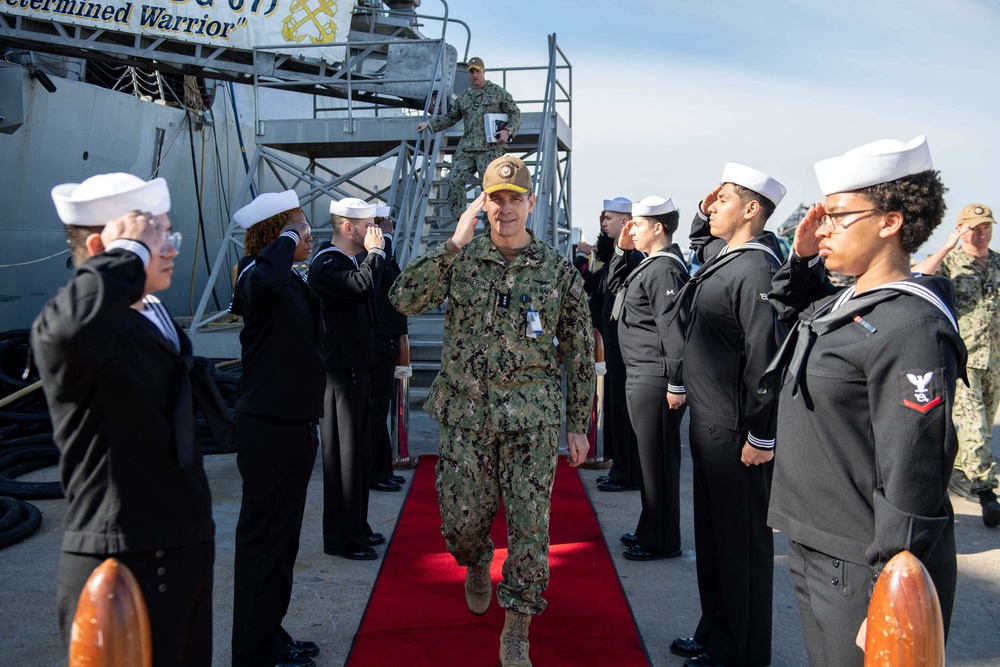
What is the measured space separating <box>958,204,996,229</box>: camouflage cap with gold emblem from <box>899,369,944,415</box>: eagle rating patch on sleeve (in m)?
4.78

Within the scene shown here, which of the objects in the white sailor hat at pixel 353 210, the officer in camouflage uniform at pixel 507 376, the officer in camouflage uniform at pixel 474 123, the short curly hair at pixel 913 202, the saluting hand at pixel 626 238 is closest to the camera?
the short curly hair at pixel 913 202

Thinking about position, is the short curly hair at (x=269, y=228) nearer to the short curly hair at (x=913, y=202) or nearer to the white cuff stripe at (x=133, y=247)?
the white cuff stripe at (x=133, y=247)

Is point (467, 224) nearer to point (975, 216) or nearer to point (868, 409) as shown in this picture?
point (868, 409)

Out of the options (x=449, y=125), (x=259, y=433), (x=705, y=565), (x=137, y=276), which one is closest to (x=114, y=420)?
(x=137, y=276)

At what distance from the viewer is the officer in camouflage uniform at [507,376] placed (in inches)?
137

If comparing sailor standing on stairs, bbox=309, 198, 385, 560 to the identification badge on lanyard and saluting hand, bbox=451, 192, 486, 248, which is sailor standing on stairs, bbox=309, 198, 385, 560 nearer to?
saluting hand, bbox=451, 192, 486, 248

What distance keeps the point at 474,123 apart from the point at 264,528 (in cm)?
719

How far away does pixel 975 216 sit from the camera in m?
6.06

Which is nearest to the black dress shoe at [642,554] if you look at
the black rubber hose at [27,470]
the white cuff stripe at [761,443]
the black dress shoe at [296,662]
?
the white cuff stripe at [761,443]

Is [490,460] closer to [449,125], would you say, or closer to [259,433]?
[259,433]

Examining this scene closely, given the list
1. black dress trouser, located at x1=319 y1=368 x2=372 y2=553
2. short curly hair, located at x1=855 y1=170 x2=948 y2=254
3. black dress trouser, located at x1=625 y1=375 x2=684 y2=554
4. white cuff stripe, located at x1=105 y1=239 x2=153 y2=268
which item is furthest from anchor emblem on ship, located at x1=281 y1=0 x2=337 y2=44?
short curly hair, located at x1=855 y1=170 x2=948 y2=254

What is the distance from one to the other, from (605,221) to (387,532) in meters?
3.26

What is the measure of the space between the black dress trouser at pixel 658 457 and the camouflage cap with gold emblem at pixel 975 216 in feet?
9.44

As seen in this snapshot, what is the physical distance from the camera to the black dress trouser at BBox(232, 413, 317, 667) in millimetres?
3348
